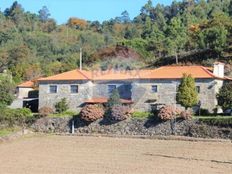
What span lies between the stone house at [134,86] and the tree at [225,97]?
14.2 ft

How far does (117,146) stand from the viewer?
3669 cm

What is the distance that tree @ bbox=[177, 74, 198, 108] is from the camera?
4672 centimetres

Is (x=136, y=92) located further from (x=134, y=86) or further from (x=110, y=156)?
(x=110, y=156)

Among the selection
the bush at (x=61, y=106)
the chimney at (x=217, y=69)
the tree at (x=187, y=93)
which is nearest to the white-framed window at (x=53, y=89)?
the bush at (x=61, y=106)

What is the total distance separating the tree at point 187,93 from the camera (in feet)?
153

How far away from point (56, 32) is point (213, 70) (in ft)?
272

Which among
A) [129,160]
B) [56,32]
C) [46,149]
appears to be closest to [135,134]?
[46,149]

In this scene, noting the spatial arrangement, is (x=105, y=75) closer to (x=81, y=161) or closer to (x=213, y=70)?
(x=213, y=70)

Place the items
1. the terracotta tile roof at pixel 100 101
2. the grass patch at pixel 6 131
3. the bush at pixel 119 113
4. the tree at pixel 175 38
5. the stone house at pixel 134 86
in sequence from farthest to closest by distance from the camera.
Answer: the tree at pixel 175 38, the terracotta tile roof at pixel 100 101, the stone house at pixel 134 86, the bush at pixel 119 113, the grass patch at pixel 6 131

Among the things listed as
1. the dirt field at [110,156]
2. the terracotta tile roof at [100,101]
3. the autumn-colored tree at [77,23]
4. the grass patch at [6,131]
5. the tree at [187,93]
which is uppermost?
the autumn-colored tree at [77,23]

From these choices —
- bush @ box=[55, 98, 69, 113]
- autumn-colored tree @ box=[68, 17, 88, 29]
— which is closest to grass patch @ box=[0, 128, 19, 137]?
bush @ box=[55, 98, 69, 113]

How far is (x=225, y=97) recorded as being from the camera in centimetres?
4478

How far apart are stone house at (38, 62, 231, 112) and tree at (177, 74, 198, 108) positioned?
351cm

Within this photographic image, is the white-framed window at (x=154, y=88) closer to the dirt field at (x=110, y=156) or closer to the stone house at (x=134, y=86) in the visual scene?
the stone house at (x=134, y=86)
